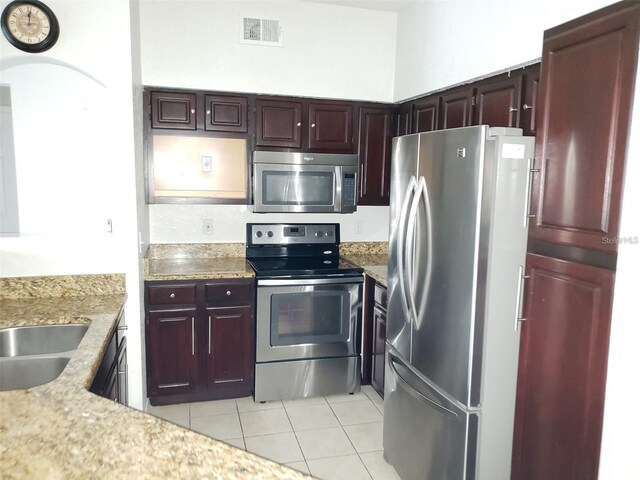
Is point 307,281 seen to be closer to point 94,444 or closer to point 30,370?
point 30,370

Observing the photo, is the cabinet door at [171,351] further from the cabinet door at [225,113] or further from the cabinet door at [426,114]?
the cabinet door at [426,114]

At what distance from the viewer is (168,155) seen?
3312mm

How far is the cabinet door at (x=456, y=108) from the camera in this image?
2.77 meters

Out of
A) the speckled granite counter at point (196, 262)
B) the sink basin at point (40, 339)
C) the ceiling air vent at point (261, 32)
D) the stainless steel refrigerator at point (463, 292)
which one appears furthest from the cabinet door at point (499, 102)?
→ the sink basin at point (40, 339)

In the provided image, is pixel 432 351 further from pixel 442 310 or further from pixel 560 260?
pixel 560 260

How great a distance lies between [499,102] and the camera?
2498 millimetres

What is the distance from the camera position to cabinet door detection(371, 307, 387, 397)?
10.7 feet

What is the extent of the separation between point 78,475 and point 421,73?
3088 millimetres

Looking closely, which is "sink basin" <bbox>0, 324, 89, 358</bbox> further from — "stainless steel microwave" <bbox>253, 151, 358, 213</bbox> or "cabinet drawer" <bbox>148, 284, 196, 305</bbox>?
"stainless steel microwave" <bbox>253, 151, 358, 213</bbox>

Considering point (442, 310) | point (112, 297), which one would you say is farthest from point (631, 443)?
point (112, 297)

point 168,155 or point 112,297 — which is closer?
point 112,297

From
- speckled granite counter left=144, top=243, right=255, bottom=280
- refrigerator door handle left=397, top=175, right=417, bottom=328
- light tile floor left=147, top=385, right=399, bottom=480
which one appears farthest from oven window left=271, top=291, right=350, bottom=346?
refrigerator door handle left=397, top=175, right=417, bottom=328

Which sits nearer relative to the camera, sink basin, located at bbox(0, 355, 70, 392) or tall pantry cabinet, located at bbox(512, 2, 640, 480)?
tall pantry cabinet, located at bbox(512, 2, 640, 480)

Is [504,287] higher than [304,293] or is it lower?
higher
